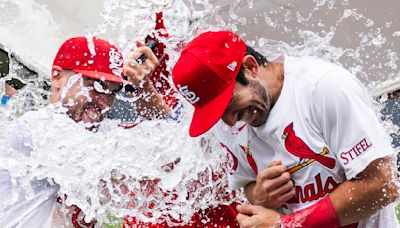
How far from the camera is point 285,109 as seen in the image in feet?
6.89

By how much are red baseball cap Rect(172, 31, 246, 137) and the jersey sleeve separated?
0.30m

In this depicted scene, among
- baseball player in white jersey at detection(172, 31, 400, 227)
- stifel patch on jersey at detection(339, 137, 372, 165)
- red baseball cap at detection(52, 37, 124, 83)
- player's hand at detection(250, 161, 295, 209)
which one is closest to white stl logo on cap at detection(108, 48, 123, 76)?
red baseball cap at detection(52, 37, 124, 83)

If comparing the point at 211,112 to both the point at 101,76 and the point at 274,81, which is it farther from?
the point at 101,76

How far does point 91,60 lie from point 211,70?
1.01m

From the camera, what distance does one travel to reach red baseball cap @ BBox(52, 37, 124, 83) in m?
2.90

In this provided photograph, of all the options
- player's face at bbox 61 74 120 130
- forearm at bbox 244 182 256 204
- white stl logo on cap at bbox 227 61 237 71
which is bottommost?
player's face at bbox 61 74 120 130

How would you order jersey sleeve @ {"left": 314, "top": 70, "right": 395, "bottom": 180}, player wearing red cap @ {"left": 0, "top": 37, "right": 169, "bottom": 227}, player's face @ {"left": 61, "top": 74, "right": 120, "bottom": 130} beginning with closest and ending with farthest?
jersey sleeve @ {"left": 314, "top": 70, "right": 395, "bottom": 180} < player wearing red cap @ {"left": 0, "top": 37, "right": 169, "bottom": 227} < player's face @ {"left": 61, "top": 74, "right": 120, "bottom": 130}

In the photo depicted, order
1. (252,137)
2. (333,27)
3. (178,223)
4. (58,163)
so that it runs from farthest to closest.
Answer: (333,27) < (178,223) < (58,163) < (252,137)

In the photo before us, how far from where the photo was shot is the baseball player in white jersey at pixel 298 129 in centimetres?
193

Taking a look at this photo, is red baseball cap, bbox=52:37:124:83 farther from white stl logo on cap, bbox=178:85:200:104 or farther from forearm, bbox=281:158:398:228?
forearm, bbox=281:158:398:228

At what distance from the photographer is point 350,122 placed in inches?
75.2

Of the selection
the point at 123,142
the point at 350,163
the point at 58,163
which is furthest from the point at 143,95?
the point at 350,163

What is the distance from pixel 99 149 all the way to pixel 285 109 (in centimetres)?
92

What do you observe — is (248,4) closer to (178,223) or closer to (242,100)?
(178,223)
